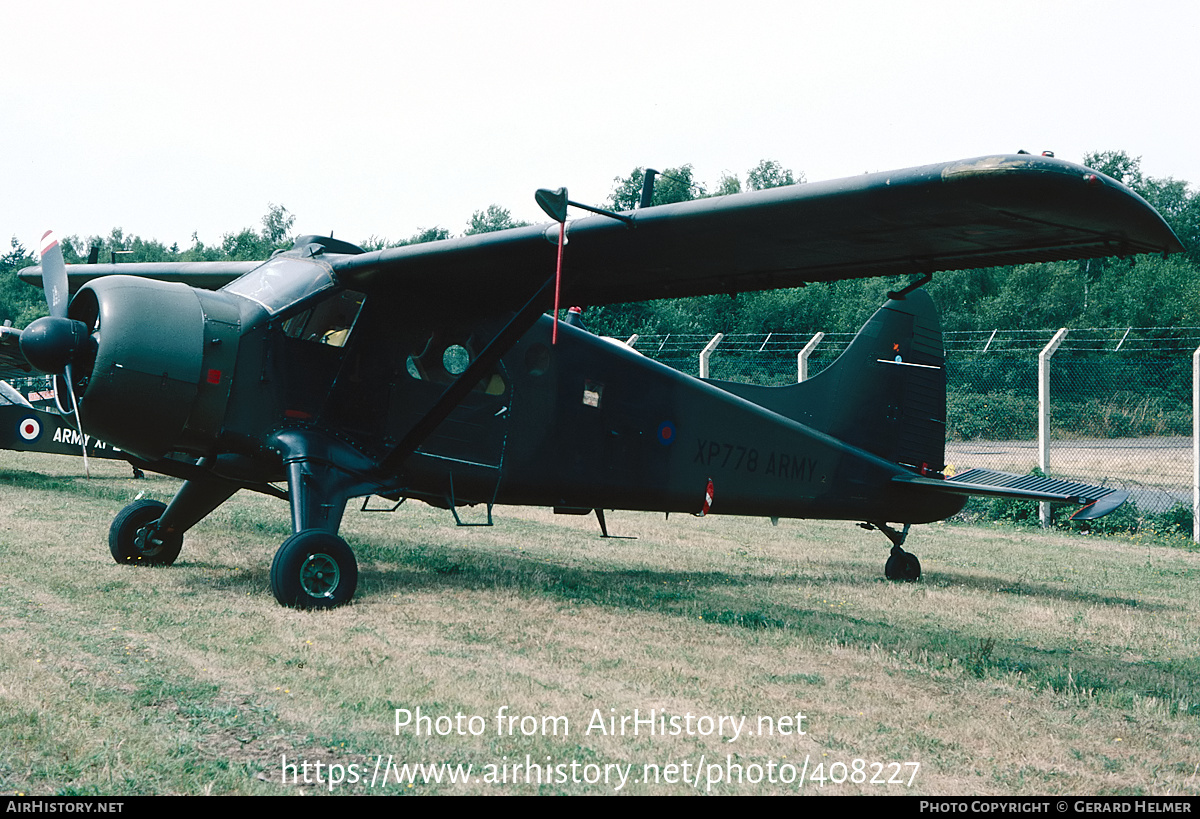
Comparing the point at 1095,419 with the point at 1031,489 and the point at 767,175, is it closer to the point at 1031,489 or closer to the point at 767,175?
the point at 1031,489

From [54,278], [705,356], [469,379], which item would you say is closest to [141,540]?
[54,278]

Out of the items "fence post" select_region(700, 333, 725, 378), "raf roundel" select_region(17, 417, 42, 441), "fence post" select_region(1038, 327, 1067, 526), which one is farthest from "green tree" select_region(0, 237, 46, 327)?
"fence post" select_region(1038, 327, 1067, 526)

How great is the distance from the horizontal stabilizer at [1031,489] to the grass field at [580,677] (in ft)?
2.78

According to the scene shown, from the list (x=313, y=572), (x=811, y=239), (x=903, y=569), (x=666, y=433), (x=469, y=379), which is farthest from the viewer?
(x=903, y=569)

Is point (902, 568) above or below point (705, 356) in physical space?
below

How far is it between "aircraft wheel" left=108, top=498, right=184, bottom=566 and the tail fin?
5.37 meters

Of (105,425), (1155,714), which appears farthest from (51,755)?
(1155,714)

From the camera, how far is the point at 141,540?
8117mm

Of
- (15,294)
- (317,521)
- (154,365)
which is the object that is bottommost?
(317,521)

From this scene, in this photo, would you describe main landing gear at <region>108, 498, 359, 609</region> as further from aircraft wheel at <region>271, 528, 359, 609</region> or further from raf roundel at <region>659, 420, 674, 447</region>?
raf roundel at <region>659, 420, 674, 447</region>

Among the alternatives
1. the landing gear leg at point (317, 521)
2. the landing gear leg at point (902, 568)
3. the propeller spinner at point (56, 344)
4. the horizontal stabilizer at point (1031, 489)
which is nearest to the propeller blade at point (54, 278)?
the propeller spinner at point (56, 344)

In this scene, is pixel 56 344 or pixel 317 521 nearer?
pixel 56 344

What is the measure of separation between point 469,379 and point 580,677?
2891 millimetres

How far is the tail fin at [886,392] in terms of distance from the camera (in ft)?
33.3
